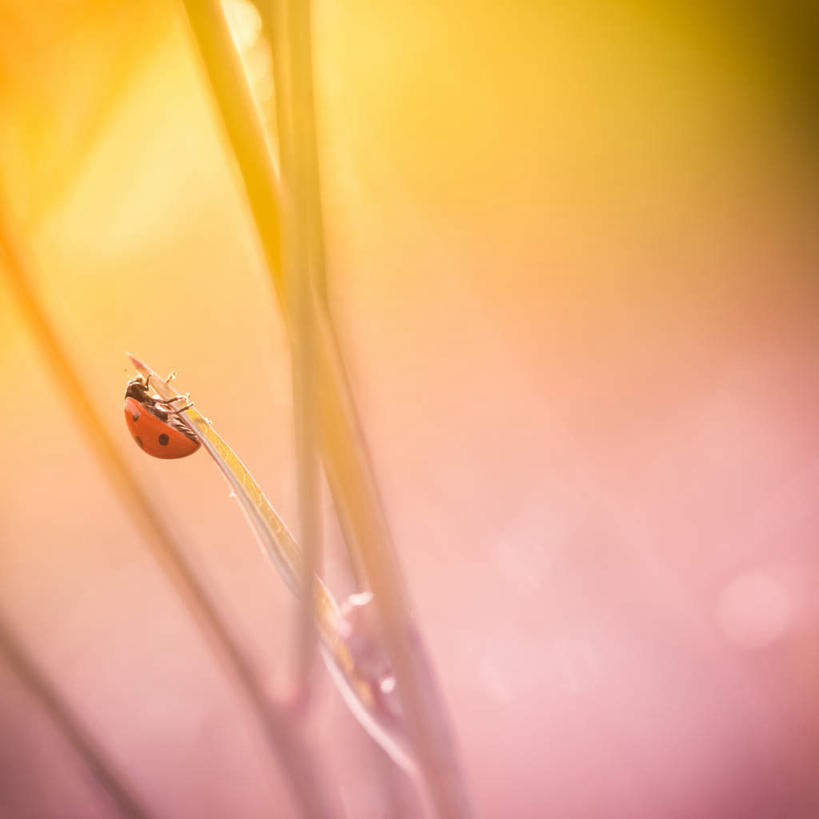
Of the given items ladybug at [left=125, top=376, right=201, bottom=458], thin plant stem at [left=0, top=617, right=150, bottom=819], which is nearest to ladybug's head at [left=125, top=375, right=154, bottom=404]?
ladybug at [left=125, top=376, right=201, bottom=458]

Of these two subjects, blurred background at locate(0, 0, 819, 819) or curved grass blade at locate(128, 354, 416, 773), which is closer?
curved grass blade at locate(128, 354, 416, 773)

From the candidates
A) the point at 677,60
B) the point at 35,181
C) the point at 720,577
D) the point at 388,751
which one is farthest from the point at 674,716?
the point at 35,181

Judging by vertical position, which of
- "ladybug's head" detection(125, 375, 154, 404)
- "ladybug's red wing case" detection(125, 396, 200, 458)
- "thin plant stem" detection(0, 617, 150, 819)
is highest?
"ladybug's head" detection(125, 375, 154, 404)

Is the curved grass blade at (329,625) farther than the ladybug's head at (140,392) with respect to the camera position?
No

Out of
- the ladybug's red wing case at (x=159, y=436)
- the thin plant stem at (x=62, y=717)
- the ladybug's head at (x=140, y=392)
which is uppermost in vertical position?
the ladybug's head at (x=140, y=392)

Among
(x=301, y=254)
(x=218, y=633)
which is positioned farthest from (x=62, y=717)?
(x=301, y=254)

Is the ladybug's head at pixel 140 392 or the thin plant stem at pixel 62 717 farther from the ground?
the ladybug's head at pixel 140 392

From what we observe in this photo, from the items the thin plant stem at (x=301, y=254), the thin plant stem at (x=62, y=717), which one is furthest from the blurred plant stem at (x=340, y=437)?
the thin plant stem at (x=62, y=717)

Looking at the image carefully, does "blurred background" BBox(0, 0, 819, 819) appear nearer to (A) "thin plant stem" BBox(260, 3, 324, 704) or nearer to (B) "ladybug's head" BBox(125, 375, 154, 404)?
(B) "ladybug's head" BBox(125, 375, 154, 404)

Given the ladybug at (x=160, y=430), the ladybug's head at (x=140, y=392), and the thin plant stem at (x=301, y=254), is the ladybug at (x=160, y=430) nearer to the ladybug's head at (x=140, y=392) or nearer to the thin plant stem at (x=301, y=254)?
the ladybug's head at (x=140, y=392)

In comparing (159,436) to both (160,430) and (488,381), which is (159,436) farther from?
(488,381)
